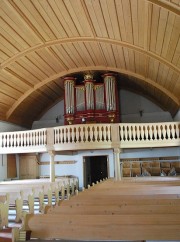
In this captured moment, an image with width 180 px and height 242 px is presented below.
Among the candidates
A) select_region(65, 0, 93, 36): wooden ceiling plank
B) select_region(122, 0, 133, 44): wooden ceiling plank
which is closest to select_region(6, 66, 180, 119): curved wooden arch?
select_region(122, 0, 133, 44): wooden ceiling plank

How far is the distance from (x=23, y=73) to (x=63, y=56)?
1.81 meters

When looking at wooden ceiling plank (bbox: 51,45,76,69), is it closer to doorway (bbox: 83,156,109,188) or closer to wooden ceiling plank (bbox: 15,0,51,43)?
wooden ceiling plank (bbox: 15,0,51,43)

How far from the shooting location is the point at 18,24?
743cm

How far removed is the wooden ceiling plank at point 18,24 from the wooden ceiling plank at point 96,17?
189cm

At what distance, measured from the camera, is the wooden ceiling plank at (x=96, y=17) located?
254 inches

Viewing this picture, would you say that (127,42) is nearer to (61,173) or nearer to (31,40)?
(31,40)

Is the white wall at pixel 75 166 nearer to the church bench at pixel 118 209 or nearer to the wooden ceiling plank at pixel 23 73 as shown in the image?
the wooden ceiling plank at pixel 23 73

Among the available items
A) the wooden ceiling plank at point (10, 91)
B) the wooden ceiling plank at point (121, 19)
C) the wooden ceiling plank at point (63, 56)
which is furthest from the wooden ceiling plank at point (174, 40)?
the wooden ceiling plank at point (10, 91)

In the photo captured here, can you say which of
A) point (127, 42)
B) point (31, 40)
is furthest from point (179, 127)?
point (31, 40)

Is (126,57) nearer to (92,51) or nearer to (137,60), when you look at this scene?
(137,60)

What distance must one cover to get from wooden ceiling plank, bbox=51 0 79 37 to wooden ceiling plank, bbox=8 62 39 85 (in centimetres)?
280

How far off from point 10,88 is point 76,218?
8.90 meters

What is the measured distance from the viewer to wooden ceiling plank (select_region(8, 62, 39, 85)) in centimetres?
988

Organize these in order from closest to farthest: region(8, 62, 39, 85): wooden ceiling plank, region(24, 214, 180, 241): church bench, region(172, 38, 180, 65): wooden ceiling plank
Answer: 1. region(24, 214, 180, 241): church bench
2. region(172, 38, 180, 65): wooden ceiling plank
3. region(8, 62, 39, 85): wooden ceiling plank
